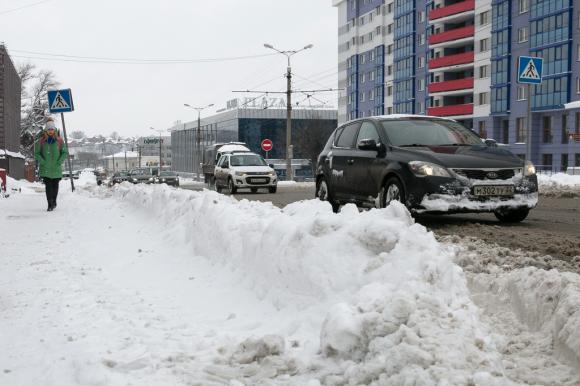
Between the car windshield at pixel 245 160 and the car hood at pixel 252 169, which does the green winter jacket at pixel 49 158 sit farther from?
the car windshield at pixel 245 160

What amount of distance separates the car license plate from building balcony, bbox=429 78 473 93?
54.7 metres

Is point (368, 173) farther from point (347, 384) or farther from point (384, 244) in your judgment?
point (347, 384)

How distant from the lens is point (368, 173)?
29.2ft

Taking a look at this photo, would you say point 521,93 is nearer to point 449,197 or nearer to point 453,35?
point 453,35

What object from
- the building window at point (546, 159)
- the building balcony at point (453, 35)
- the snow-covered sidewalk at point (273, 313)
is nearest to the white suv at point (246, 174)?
the snow-covered sidewalk at point (273, 313)

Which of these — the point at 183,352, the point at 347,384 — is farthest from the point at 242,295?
the point at 347,384

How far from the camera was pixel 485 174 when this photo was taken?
7934 mm

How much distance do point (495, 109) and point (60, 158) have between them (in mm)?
48431

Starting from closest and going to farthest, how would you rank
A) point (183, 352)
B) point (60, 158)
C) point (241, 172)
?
point (183, 352)
point (60, 158)
point (241, 172)

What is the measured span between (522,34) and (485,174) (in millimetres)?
49696

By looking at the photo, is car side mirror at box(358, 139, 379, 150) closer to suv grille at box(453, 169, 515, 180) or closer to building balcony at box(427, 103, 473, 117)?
suv grille at box(453, 169, 515, 180)

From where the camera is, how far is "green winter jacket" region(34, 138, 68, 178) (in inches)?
502

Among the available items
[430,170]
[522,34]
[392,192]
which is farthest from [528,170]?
[522,34]

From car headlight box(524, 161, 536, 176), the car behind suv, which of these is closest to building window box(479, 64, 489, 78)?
the car behind suv
